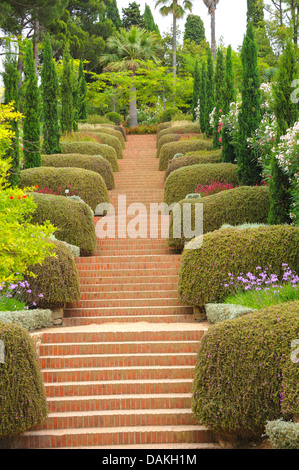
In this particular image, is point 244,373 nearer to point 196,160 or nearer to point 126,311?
point 126,311

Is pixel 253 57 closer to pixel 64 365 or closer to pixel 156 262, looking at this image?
pixel 156 262

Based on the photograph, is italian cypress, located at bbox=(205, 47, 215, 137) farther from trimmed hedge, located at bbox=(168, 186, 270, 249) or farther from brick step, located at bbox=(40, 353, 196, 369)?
brick step, located at bbox=(40, 353, 196, 369)

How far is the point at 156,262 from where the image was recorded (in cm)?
1084

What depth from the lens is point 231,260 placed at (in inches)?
339

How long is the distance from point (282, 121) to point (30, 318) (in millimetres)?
5886

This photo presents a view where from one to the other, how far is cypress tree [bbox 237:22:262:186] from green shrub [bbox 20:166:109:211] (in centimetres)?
357

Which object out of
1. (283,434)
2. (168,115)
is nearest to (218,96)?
(283,434)

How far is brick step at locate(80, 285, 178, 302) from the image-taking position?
9.73m

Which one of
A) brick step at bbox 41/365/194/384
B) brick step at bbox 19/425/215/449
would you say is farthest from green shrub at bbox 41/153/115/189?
brick step at bbox 19/425/215/449

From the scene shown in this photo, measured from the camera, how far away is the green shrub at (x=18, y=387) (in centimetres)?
568

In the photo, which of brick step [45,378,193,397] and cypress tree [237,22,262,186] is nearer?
brick step [45,378,193,397]

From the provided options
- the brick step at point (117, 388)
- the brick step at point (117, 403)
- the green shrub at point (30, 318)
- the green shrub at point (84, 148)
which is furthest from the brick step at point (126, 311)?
the green shrub at point (84, 148)

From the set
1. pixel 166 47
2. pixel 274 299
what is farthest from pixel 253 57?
pixel 166 47
